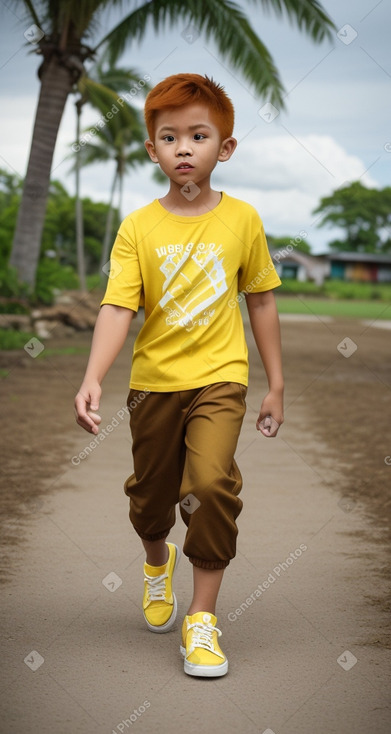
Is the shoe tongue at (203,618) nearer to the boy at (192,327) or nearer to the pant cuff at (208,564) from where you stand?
the boy at (192,327)

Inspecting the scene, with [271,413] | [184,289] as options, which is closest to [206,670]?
[271,413]

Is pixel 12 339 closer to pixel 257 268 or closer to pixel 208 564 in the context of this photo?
pixel 257 268

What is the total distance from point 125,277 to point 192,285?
22 centimetres

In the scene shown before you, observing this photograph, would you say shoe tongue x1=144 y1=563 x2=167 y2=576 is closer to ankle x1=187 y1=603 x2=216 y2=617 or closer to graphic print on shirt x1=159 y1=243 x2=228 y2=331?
ankle x1=187 y1=603 x2=216 y2=617

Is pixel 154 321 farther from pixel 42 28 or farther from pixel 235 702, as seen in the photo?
pixel 42 28

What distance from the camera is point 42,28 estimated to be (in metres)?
15.4

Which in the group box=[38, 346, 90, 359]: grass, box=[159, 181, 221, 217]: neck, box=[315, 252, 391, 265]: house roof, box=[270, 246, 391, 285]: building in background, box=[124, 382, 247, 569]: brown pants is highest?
box=[159, 181, 221, 217]: neck

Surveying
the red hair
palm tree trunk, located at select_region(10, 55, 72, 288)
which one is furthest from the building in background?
the red hair

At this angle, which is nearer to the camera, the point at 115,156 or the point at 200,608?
the point at 200,608

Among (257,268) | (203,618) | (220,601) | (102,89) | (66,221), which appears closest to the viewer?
(203,618)

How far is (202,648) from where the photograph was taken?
9.58 ft

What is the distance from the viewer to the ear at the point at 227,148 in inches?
124

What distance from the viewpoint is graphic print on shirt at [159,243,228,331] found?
305cm

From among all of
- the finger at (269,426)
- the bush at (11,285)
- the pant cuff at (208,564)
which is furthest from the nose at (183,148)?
the bush at (11,285)
